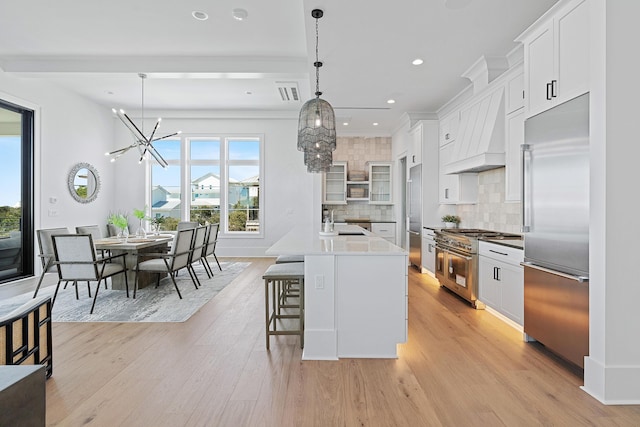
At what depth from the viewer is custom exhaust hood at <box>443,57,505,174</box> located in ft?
12.8

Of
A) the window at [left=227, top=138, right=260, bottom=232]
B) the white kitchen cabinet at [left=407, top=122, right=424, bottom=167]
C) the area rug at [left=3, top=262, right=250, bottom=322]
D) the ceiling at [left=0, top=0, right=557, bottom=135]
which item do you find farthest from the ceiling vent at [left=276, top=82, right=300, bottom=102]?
the area rug at [left=3, top=262, right=250, bottom=322]

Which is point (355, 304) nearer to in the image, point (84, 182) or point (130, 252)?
point (130, 252)

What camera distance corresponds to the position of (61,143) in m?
6.21

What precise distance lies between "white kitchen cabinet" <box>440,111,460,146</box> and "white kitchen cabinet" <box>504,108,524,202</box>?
1417 mm

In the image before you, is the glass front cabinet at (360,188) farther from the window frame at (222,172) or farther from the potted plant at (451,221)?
the potted plant at (451,221)

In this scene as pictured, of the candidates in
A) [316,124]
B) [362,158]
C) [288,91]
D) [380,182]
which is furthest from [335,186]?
[316,124]

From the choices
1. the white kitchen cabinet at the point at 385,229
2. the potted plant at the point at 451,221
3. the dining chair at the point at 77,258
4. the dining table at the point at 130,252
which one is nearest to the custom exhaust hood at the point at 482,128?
the potted plant at the point at 451,221

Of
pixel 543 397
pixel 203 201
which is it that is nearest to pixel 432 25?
pixel 543 397

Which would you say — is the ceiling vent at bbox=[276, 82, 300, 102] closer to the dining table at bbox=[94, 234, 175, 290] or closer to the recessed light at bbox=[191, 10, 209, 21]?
the recessed light at bbox=[191, 10, 209, 21]

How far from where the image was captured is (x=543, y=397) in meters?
2.08

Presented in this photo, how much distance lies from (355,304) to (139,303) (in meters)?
2.87

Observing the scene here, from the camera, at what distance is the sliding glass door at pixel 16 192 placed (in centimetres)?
527

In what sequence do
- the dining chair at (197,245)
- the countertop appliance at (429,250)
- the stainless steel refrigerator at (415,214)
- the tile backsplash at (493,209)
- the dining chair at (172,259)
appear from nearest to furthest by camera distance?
the tile backsplash at (493,209) < the dining chair at (172,259) < the dining chair at (197,245) < the countertop appliance at (429,250) < the stainless steel refrigerator at (415,214)

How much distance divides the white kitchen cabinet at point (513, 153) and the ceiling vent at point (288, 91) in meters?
3.51
